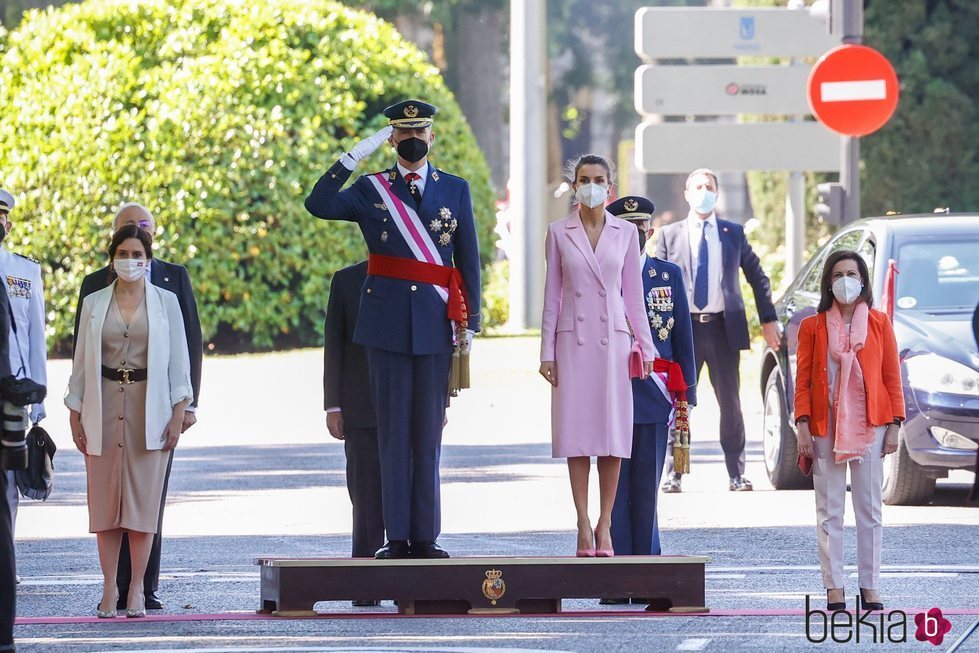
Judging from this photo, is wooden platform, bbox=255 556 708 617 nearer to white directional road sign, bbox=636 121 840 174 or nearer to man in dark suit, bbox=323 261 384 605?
man in dark suit, bbox=323 261 384 605

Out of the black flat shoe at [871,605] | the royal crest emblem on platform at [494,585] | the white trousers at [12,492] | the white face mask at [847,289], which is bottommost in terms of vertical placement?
the black flat shoe at [871,605]

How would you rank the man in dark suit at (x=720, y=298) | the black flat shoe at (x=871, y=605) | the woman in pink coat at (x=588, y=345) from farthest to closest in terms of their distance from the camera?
the man in dark suit at (x=720, y=298) → the woman in pink coat at (x=588, y=345) → the black flat shoe at (x=871, y=605)

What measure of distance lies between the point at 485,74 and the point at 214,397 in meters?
28.6

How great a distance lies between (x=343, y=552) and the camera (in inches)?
470

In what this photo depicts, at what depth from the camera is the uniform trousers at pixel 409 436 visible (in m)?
9.75

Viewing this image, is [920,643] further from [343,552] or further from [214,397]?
[214,397]

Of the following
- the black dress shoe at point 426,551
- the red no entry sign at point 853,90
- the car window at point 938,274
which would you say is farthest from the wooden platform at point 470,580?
the red no entry sign at point 853,90

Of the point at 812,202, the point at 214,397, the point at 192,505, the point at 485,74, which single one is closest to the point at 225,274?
the point at 214,397

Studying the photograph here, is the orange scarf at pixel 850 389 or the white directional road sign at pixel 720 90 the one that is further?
the white directional road sign at pixel 720 90

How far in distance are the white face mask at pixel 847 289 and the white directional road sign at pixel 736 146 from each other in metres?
12.1

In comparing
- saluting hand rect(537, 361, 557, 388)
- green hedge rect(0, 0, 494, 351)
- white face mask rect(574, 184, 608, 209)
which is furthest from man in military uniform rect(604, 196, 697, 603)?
green hedge rect(0, 0, 494, 351)

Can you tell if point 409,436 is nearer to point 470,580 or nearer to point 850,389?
point 470,580

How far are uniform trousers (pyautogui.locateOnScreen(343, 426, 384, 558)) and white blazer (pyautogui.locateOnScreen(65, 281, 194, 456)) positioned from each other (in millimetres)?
812

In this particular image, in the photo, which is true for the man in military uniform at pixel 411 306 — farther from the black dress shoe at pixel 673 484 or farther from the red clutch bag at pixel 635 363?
the black dress shoe at pixel 673 484
